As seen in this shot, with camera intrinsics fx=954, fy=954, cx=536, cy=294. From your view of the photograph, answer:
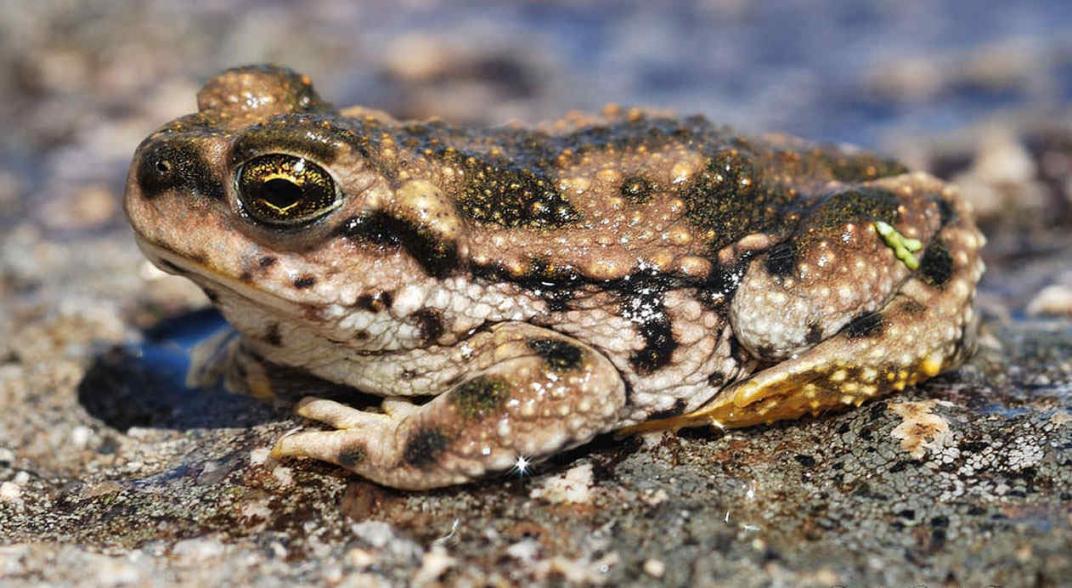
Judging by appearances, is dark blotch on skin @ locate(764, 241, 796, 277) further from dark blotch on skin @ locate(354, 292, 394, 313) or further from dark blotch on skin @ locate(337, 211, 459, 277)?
dark blotch on skin @ locate(354, 292, 394, 313)

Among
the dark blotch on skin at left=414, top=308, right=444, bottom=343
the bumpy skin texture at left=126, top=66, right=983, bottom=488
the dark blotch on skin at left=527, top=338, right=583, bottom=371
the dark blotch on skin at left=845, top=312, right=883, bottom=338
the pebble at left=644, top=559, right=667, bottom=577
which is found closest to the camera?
the pebble at left=644, top=559, right=667, bottom=577

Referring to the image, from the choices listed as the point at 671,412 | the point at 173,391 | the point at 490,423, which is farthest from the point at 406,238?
the point at 173,391

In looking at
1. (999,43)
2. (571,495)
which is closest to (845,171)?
(571,495)

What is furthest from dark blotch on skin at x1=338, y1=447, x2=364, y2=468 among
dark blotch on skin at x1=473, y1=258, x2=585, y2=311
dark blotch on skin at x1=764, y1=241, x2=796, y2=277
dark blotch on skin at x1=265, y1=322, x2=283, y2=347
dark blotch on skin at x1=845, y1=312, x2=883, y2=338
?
dark blotch on skin at x1=845, y1=312, x2=883, y2=338

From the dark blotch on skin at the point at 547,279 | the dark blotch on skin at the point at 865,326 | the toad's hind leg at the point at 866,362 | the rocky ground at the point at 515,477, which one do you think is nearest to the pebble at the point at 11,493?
the rocky ground at the point at 515,477

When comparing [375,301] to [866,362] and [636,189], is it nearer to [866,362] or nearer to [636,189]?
[636,189]

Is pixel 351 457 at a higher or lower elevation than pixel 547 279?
lower

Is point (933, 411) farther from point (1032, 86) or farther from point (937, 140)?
point (1032, 86)
